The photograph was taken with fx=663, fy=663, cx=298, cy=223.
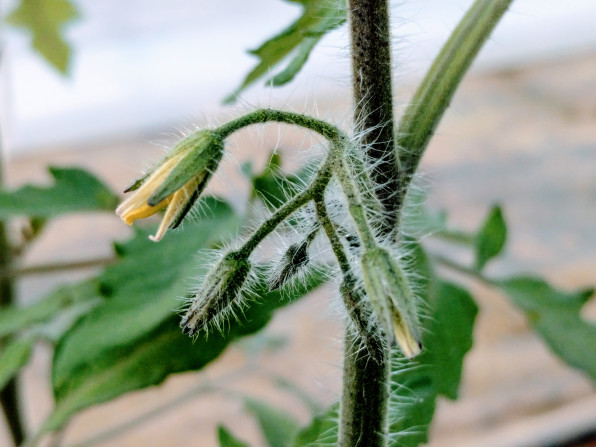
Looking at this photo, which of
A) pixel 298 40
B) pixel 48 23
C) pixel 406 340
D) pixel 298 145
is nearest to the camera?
pixel 406 340

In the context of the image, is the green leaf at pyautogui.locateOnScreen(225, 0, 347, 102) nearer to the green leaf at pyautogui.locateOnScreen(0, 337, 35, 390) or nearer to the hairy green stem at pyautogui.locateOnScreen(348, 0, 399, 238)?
the hairy green stem at pyautogui.locateOnScreen(348, 0, 399, 238)

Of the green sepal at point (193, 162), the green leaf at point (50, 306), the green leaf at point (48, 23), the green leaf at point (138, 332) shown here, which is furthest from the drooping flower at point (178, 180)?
the green leaf at point (48, 23)

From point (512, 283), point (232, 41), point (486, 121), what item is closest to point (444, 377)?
point (512, 283)

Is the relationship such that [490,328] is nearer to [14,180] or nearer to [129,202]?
[129,202]

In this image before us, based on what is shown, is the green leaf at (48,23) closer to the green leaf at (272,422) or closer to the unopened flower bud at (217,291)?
the green leaf at (272,422)

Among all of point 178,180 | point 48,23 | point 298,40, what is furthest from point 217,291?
point 48,23

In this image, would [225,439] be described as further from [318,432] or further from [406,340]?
[406,340]

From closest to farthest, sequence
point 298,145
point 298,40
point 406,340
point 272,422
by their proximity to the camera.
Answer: point 406,340, point 298,40, point 298,145, point 272,422
